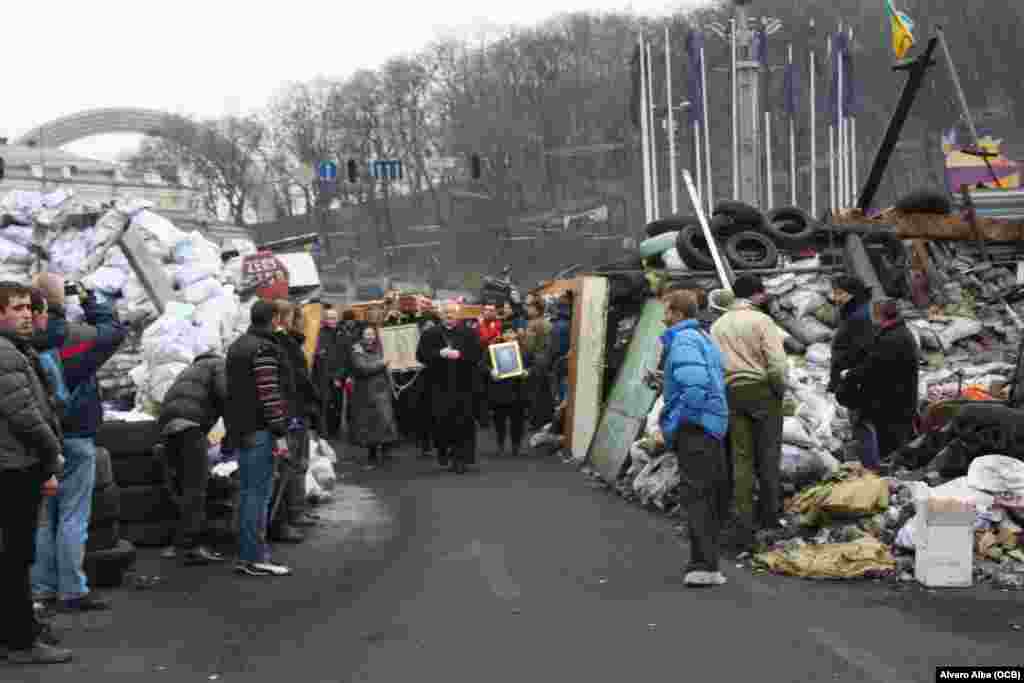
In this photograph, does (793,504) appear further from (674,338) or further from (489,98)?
(489,98)

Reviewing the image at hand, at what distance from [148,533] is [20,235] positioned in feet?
37.9

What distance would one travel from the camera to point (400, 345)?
22.5m

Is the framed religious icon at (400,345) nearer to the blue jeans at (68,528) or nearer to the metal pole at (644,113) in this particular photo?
the metal pole at (644,113)

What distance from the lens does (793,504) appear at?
1140 cm

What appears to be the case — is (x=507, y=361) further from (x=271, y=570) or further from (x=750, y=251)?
(x=271, y=570)

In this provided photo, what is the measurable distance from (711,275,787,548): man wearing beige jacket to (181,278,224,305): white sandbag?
1172 cm

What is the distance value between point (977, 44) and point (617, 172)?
65.8ft

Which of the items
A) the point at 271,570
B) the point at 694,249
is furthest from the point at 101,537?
the point at 694,249

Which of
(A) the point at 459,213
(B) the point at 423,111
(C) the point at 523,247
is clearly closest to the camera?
(C) the point at 523,247

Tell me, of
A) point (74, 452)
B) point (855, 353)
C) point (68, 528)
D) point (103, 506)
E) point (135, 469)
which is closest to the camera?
point (68, 528)

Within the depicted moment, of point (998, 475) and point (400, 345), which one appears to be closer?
point (998, 475)

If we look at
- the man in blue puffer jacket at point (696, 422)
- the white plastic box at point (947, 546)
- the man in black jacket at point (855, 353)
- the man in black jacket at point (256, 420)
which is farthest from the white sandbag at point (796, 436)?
the man in black jacket at point (256, 420)

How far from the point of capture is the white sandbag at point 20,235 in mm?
21656

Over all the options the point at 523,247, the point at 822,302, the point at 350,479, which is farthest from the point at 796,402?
the point at 523,247
